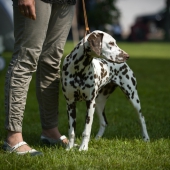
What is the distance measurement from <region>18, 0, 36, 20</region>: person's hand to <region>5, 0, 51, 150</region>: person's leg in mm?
110

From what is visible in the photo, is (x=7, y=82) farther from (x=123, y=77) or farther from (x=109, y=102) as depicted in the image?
(x=109, y=102)

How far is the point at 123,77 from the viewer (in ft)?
16.1

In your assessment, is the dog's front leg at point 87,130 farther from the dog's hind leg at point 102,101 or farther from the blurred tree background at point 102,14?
the blurred tree background at point 102,14

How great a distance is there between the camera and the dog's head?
13.9ft

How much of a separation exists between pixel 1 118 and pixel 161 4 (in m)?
37.8

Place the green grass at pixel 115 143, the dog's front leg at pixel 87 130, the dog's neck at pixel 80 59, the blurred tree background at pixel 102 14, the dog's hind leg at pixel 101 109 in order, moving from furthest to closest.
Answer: the blurred tree background at pixel 102 14 → the dog's hind leg at pixel 101 109 → the dog's front leg at pixel 87 130 → the dog's neck at pixel 80 59 → the green grass at pixel 115 143

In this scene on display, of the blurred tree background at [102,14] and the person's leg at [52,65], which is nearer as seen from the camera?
the person's leg at [52,65]

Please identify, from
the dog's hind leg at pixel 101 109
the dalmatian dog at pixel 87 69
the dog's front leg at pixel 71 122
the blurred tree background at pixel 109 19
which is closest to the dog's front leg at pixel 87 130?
the dalmatian dog at pixel 87 69

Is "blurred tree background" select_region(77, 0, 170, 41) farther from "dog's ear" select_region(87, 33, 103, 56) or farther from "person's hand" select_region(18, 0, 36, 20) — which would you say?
"person's hand" select_region(18, 0, 36, 20)

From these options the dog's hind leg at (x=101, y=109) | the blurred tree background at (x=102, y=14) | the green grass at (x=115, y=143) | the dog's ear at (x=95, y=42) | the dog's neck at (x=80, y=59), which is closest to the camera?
the green grass at (x=115, y=143)

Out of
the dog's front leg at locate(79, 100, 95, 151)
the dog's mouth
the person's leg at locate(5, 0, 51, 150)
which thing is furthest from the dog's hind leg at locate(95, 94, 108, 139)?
the person's leg at locate(5, 0, 51, 150)

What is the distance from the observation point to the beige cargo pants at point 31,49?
407 centimetres

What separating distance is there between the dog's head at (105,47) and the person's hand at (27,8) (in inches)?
23.2

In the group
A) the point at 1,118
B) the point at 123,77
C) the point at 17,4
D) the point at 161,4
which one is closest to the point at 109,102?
the point at 1,118
